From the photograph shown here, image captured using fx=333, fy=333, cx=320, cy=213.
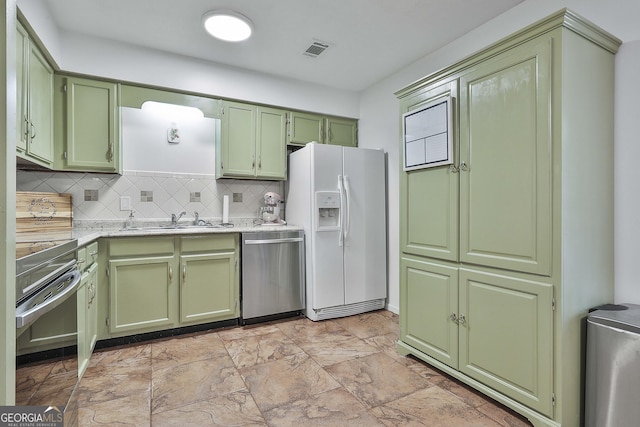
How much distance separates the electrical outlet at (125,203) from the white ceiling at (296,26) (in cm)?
136

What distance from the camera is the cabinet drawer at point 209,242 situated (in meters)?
2.84

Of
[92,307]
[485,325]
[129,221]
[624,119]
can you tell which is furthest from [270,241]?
[624,119]

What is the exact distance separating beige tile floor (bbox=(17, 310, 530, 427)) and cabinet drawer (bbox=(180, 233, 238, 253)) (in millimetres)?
750

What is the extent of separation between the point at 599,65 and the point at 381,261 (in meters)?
2.34

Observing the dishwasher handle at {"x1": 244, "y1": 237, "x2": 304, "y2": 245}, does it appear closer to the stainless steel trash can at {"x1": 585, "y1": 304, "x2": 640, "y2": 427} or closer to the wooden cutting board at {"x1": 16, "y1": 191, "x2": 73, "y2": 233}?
the wooden cutting board at {"x1": 16, "y1": 191, "x2": 73, "y2": 233}

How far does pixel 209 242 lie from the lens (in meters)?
2.93

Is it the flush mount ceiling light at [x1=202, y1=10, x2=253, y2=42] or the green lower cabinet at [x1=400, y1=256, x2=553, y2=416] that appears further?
the flush mount ceiling light at [x1=202, y1=10, x2=253, y2=42]

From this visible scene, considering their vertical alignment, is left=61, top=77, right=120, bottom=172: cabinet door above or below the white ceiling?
below

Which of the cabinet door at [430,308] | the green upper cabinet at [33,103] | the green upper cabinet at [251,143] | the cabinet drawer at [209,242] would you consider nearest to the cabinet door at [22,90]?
the green upper cabinet at [33,103]

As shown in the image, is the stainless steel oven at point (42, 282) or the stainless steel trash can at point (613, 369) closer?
the stainless steel oven at point (42, 282)

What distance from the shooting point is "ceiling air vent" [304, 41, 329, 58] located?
2.87 m

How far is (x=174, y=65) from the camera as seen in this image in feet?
10.0

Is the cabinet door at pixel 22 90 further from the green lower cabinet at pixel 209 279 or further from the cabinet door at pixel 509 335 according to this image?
the cabinet door at pixel 509 335

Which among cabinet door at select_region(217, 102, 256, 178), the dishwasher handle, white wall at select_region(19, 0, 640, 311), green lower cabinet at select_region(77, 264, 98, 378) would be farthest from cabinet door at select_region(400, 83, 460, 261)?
green lower cabinet at select_region(77, 264, 98, 378)
